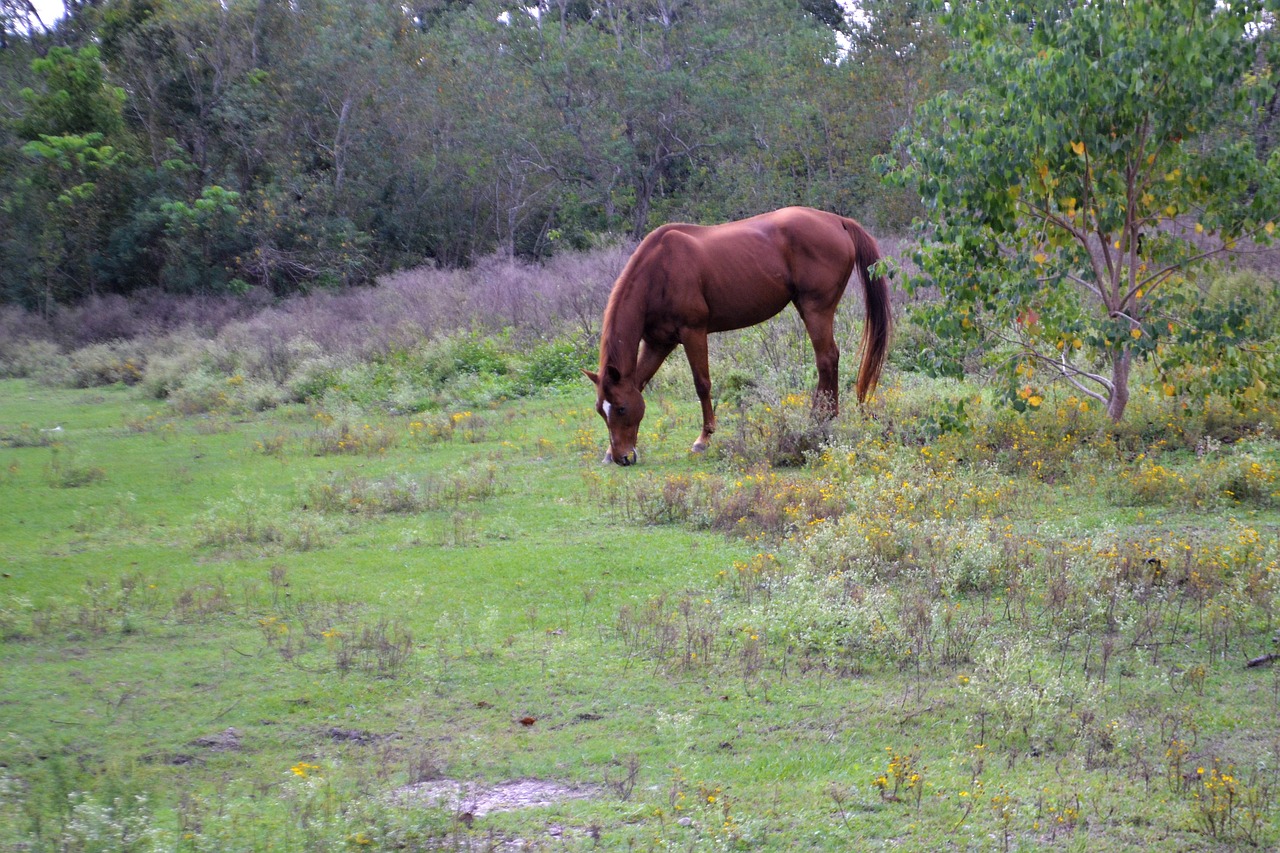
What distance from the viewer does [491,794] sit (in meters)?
4.17

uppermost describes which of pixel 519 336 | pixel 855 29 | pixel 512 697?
pixel 855 29

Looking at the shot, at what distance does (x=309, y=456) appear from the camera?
12.1 m

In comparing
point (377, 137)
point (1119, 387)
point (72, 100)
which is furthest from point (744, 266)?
point (377, 137)

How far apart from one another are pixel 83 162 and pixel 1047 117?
2148 cm

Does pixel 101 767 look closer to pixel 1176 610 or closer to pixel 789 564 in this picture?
pixel 789 564

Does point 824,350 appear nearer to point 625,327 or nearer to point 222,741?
point 625,327

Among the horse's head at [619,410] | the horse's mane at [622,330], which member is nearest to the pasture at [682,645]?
the horse's head at [619,410]

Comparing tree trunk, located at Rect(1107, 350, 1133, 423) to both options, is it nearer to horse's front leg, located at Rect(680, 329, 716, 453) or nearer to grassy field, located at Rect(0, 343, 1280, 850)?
grassy field, located at Rect(0, 343, 1280, 850)

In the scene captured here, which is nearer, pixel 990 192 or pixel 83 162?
pixel 990 192

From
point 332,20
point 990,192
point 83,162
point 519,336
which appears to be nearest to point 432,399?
point 519,336

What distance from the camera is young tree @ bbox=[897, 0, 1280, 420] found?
27.5 ft

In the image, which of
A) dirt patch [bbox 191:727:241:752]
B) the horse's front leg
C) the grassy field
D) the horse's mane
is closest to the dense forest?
the horse's front leg

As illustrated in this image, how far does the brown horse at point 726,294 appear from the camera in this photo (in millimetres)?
10969

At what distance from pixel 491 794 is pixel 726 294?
7.95 meters
